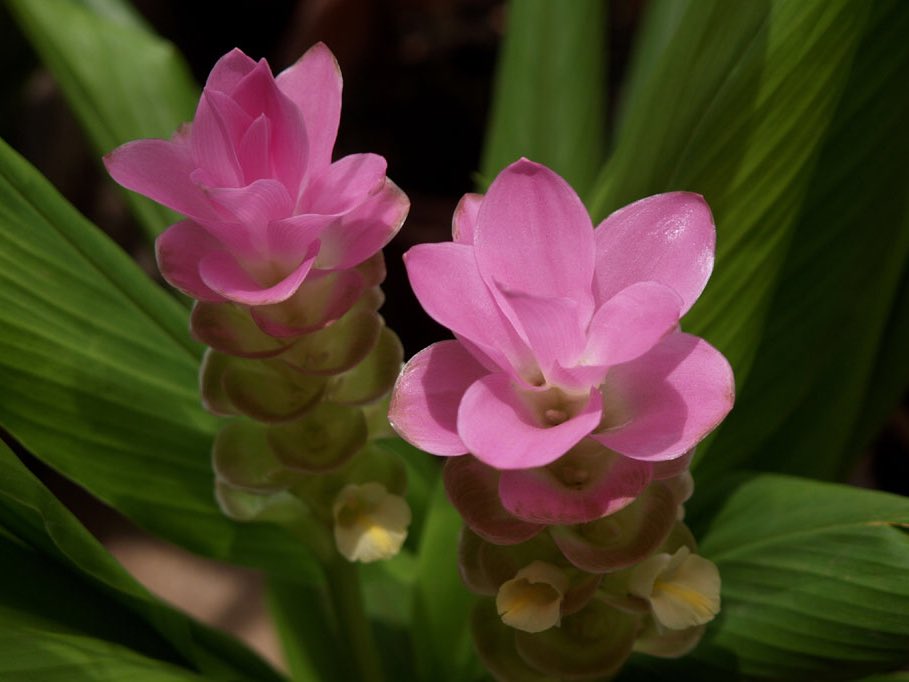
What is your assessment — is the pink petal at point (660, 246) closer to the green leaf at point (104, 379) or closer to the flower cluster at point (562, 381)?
the flower cluster at point (562, 381)

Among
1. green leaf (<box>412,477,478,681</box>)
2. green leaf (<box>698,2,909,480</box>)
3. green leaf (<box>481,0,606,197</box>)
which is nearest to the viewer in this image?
green leaf (<box>698,2,909,480</box>)

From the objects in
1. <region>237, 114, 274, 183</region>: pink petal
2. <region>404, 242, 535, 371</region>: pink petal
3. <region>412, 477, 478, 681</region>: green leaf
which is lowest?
<region>412, 477, 478, 681</region>: green leaf

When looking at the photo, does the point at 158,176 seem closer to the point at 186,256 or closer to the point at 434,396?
the point at 186,256

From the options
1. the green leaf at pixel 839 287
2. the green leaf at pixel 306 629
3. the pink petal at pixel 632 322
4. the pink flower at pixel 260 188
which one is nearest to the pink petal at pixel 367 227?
the pink flower at pixel 260 188

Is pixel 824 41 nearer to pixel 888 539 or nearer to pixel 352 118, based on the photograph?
pixel 888 539

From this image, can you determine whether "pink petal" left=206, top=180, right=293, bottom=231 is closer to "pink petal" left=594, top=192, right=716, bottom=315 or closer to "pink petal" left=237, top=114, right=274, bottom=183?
"pink petal" left=237, top=114, right=274, bottom=183

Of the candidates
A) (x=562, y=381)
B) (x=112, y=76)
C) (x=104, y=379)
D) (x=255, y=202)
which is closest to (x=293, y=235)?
(x=255, y=202)

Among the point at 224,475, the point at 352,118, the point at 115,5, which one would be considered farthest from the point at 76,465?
the point at 352,118

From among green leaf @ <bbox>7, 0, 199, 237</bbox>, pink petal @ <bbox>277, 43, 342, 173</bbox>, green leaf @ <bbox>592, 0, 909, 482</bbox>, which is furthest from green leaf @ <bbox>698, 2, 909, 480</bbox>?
green leaf @ <bbox>7, 0, 199, 237</bbox>
